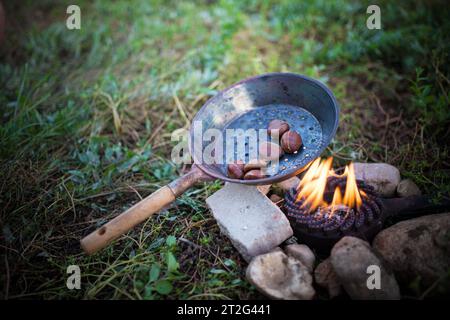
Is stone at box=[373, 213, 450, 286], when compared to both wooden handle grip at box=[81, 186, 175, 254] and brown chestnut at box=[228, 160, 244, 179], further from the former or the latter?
wooden handle grip at box=[81, 186, 175, 254]

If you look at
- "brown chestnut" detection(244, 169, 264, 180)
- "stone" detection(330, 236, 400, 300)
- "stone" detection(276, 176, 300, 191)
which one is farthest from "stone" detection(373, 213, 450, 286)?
"brown chestnut" detection(244, 169, 264, 180)

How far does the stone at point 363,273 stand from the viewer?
1474 millimetres

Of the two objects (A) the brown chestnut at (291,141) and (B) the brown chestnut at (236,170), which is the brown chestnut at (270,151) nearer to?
(A) the brown chestnut at (291,141)

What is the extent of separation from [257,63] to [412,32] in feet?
4.20

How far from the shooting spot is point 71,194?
7.10 feet

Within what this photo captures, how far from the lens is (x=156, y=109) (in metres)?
2.84

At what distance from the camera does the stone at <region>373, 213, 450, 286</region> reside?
1529 millimetres

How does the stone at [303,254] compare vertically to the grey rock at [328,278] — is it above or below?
above

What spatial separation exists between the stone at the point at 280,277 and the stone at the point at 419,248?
0.38 meters

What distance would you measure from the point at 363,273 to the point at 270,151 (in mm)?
737

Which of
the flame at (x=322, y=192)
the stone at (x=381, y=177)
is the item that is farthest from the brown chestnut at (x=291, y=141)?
the stone at (x=381, y=177)

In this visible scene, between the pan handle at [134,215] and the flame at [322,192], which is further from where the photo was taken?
the flame at [322,192]

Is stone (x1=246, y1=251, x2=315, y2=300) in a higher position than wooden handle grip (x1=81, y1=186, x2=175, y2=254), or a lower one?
lower

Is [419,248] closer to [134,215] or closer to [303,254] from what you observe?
[303,254]
